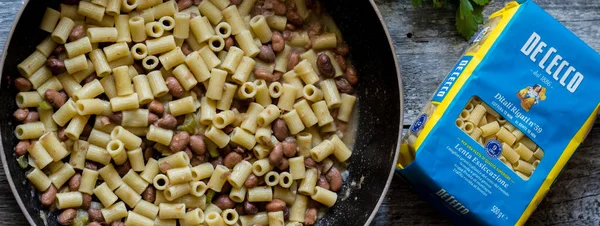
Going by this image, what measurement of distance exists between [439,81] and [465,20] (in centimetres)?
24

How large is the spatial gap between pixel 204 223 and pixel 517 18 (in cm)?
120

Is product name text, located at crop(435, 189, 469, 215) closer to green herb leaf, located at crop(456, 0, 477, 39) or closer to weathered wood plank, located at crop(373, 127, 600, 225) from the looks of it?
weathered wood plank, located at crop(373, 127, 600, 225)

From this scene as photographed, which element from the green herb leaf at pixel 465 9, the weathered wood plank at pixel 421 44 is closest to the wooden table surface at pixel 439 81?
the weathered wood plank at pixel 421 44

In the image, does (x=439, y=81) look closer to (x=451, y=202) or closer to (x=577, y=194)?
(x=451, y=202)

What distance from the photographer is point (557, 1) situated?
2.81m

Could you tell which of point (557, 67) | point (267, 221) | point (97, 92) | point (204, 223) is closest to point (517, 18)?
point (557, 67)

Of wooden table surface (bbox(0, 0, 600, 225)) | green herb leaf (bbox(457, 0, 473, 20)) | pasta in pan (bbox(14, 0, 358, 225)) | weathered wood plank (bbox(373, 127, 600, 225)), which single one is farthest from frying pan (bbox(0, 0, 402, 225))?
weathered wood plank (bbox(373, 127, 600, 225))

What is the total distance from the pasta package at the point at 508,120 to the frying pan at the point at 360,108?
107 mm

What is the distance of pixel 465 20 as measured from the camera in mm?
2666

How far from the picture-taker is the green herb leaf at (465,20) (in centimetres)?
262

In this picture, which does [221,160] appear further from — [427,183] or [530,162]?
[530,162]

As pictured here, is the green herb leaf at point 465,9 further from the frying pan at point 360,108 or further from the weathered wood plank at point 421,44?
the frying pan at point 360,108

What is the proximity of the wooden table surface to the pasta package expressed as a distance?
0.24m

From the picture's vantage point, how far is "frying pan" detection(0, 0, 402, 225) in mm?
2338
